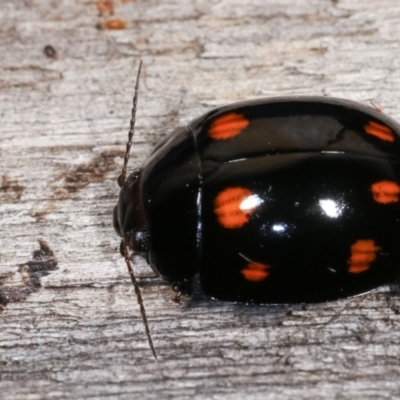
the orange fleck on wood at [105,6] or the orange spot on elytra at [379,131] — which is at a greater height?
the orange fleck on wood at [105,6]

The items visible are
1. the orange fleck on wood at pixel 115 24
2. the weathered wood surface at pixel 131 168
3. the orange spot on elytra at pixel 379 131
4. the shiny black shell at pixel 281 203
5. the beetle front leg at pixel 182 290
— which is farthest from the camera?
the orange fleck on wood at pixel 115 24

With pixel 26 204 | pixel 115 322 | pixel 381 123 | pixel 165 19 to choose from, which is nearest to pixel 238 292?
pixel 115 322

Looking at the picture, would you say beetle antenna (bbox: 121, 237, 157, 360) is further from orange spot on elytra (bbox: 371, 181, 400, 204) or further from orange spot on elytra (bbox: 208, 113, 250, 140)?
orange spot on elytra (bbox: 371, 181, 400, 204)

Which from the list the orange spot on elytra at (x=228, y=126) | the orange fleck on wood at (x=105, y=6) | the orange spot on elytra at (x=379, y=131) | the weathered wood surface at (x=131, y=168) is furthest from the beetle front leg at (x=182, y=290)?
the orange fleck on wood at (x=105, y=6)

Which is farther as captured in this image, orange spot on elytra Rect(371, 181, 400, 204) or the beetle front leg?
the beetle front leg

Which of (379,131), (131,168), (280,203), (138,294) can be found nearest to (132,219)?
(138,294)

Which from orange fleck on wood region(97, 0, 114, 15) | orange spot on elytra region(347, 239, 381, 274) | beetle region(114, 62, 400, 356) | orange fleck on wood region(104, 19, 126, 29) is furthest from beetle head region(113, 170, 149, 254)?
orange fleck on wood region(97, 0, 114, 15)

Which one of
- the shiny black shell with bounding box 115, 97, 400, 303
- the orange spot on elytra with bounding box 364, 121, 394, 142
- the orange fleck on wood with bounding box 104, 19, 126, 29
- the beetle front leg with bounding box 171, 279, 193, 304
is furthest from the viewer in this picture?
the orange fleck on wood with bounding box 104, 19, 126, 29

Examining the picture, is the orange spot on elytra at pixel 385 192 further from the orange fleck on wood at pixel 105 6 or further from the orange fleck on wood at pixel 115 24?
the orange fleck on wood at pixel 105 6
